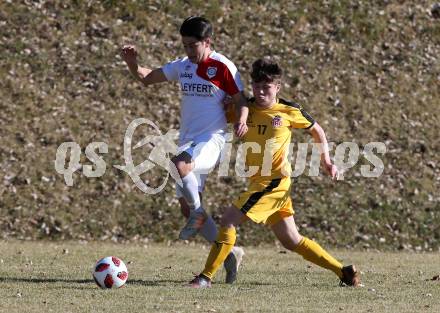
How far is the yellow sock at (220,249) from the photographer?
28.5 ft

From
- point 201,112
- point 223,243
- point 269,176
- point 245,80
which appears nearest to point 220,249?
point 223,243

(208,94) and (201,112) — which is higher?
(208,94)

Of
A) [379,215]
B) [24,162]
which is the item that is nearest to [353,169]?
[379,215]

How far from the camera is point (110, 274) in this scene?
8516 mm

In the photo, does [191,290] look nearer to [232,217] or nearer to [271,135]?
[232,217]

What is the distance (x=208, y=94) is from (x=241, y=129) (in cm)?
79

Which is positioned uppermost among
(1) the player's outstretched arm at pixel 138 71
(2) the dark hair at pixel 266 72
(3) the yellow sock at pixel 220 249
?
(2) the dark hair at pixel 266 72

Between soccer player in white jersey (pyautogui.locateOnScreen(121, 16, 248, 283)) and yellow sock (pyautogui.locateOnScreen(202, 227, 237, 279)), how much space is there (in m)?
0.26

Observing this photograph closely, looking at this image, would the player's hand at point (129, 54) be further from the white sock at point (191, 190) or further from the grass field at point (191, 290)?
the grass field at point (191, 290)

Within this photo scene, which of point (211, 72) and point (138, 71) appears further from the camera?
point (138, 71)

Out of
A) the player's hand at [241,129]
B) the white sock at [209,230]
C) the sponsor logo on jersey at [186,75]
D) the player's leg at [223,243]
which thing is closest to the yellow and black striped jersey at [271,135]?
the player's hand at [241,129]

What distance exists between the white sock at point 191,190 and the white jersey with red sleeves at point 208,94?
1.53ft

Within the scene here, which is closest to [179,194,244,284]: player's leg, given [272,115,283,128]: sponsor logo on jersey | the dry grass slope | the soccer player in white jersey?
the soccer player in white jersey

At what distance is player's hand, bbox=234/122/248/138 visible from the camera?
857 cm
